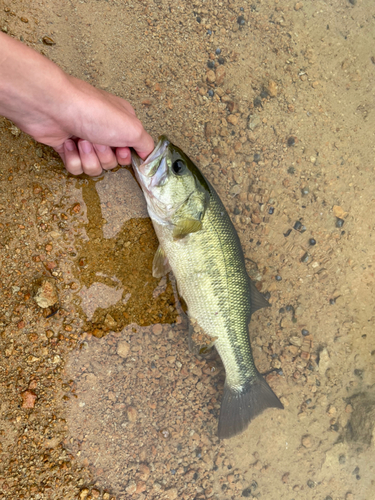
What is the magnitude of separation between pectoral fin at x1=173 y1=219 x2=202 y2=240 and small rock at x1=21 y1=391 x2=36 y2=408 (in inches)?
66.4

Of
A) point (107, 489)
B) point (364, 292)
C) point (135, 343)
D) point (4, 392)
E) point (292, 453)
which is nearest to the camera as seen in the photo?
point (4, 392)

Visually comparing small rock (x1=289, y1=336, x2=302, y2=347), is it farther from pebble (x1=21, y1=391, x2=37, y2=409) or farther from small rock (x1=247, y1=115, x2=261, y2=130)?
pebble (x1=21, y1=391, x2=37, y2=409)

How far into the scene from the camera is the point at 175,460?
288 centimetres

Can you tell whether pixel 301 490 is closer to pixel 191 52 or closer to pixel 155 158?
pixel 155 158

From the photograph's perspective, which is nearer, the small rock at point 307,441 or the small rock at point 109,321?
the small rock at point 109,321

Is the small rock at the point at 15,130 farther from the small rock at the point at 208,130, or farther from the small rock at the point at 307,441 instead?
the small rock at the point at 307,441

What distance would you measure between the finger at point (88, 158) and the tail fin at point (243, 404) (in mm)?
2185

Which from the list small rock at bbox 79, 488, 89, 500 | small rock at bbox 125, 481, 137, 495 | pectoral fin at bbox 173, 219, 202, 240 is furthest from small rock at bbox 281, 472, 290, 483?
pectoral fin at bbox 173, 219, 202, 240

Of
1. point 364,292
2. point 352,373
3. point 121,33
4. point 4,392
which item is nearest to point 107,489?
point 4,392

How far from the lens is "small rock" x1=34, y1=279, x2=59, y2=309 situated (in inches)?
99.0

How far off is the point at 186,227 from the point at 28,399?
5.98 feet

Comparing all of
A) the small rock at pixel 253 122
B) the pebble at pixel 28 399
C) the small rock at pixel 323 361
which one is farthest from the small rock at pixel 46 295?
the small rock at pixel 323 361

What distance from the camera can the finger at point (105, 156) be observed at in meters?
2.48

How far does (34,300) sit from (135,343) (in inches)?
36.3
